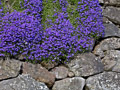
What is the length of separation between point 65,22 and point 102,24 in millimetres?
953

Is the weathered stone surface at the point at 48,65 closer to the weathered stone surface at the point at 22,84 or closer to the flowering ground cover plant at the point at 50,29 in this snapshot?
the flowering ground cover plant at the point at 50,29

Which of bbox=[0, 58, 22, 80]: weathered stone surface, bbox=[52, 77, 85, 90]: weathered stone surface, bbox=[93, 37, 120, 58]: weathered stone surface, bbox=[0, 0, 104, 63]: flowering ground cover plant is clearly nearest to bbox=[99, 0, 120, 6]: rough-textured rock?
bbox=[0, 0, 104, 63]: flowering ground cover plant

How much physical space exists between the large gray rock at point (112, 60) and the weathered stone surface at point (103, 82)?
254 millimetres

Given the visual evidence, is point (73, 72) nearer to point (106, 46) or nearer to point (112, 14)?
point (106, 46)

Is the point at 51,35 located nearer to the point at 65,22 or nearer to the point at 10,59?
the point at 65,22

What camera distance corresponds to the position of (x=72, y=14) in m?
5.19

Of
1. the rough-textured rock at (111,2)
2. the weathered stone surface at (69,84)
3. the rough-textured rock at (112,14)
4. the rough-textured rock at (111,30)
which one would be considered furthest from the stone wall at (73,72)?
the rough-textured rock at (111,2)

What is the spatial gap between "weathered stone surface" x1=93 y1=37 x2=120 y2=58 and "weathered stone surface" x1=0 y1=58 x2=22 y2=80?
5.82 ft

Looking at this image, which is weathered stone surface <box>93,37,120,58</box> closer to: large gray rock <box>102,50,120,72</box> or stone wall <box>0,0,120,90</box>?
stone wall <box>0,0,120,90</box>

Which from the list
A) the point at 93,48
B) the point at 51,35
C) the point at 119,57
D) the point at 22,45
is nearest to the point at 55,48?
the point at 51,35

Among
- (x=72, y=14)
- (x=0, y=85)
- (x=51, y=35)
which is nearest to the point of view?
(x=0, y=85)

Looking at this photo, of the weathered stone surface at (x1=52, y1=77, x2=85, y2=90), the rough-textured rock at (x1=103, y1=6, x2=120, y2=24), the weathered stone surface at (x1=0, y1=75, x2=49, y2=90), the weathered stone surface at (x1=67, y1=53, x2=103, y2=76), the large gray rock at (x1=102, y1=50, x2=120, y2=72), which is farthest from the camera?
the rough-textured rock at (x1=103, y1=6, x2=120, y2=24)

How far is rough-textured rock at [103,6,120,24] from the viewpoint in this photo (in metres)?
5.71

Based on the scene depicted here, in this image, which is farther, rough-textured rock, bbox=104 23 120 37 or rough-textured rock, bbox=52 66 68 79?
rough-textured rock, bbox=104 23 120 37
